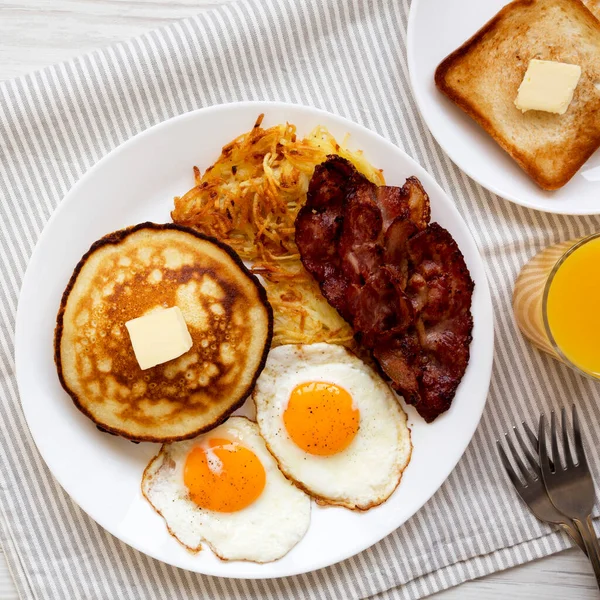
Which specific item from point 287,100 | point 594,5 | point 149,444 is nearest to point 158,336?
point 149,444

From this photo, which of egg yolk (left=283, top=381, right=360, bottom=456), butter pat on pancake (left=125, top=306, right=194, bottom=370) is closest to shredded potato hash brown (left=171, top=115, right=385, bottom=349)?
egg yolk (left=283, top=381, right=360, bottom=456)

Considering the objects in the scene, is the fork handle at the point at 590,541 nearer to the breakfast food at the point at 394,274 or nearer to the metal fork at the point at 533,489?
the metal fork at the point at 533,489

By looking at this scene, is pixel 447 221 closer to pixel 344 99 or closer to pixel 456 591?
pixel 344 99

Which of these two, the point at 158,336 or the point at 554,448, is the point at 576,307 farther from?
the point at 158,336

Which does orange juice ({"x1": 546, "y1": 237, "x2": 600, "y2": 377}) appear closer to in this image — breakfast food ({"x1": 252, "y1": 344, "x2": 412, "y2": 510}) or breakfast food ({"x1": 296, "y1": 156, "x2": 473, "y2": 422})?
breakfast food ({"x1": 296, "y1": 156, "x2": 473, "y2": 422})

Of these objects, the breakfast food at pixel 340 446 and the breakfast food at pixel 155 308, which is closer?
the breakfast food at pixel 155 308

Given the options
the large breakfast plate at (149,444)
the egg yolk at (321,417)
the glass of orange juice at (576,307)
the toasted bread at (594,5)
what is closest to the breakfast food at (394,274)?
the large breakfast plate at (149,444)

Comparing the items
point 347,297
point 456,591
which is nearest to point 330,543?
point 456,591
